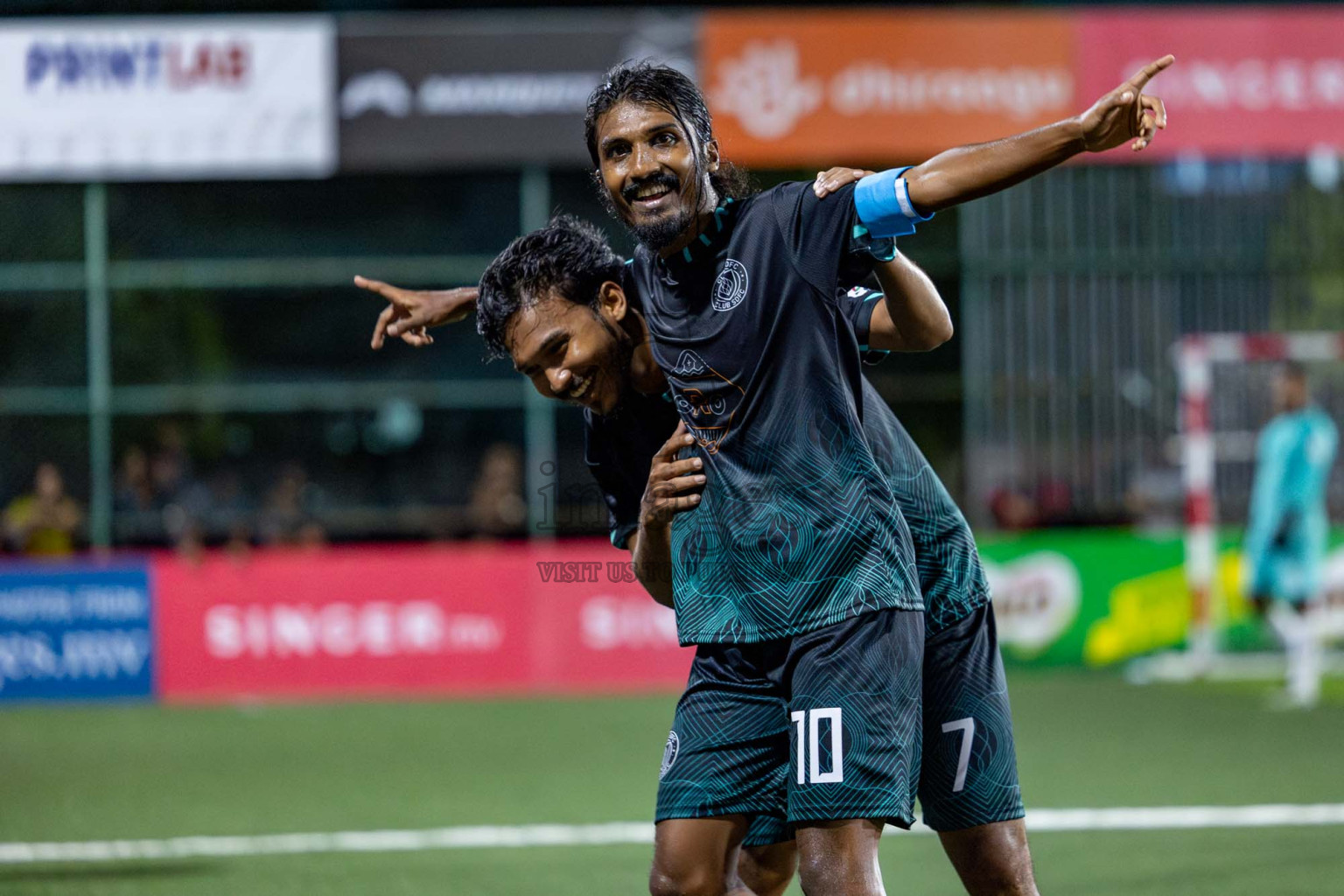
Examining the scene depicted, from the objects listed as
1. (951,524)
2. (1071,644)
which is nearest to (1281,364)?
(1071,644)

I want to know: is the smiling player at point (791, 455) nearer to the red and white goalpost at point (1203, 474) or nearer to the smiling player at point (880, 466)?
the smiling player at point (880, 466)

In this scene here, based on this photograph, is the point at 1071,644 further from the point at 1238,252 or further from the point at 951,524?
the point at 951,524

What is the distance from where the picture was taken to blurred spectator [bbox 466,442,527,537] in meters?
15.6

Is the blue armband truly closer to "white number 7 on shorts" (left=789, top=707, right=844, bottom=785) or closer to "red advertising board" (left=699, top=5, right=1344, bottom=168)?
"white number 7 on shorts" (left=789, top=707, right=844, bottom=785)

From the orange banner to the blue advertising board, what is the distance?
6.71 metres

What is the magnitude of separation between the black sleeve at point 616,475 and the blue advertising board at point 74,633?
10061 millimetres

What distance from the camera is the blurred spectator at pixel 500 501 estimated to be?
51.2ft

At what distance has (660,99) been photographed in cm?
373

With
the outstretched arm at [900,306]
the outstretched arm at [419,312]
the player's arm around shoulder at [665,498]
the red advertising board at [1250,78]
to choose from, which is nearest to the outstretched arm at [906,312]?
the outstretched arm at [900,306]

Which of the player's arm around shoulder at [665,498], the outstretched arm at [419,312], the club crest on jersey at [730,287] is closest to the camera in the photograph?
the club crest on jersey at [730,287]

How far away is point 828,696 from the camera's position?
3674 mm

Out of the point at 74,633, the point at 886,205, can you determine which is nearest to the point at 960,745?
the point at 886,205

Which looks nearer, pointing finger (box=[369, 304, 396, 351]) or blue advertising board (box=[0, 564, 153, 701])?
pointing finger (box=[369, 304, 396, 351])

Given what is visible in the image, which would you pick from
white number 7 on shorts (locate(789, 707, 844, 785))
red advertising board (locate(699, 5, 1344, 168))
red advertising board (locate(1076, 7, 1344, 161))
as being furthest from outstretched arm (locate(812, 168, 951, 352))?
red advertising board (locate(1076, 7, 1344, 161))
